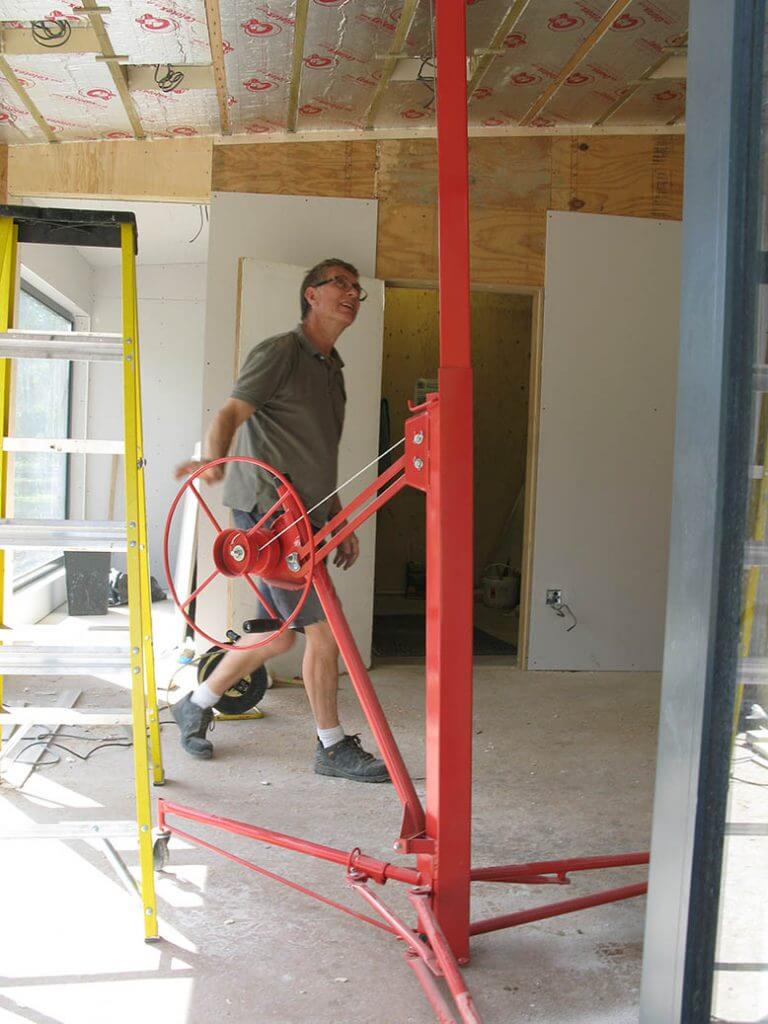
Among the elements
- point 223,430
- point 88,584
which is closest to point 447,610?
point 223,430

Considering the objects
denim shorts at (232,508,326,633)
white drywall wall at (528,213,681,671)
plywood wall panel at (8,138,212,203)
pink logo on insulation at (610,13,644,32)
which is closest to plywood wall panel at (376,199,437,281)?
white drywall wall at (528,213,681,671)

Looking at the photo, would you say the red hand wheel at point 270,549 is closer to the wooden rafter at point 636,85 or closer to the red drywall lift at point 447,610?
the red drywall lift at point 447,610

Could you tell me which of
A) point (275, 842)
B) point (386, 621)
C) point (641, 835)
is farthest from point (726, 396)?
point (386, 621)

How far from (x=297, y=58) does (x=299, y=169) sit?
113cm

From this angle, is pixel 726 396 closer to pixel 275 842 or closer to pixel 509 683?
pixel 275 842

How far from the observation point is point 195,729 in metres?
3.77

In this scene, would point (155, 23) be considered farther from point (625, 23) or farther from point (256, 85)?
point (625, 23)

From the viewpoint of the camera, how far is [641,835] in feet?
10.1

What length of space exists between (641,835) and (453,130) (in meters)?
2.25

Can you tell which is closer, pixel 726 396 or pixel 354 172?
pixel 726 396

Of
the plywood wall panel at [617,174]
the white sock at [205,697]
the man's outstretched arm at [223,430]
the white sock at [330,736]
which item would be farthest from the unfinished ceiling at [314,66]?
the white sock at [330,736]

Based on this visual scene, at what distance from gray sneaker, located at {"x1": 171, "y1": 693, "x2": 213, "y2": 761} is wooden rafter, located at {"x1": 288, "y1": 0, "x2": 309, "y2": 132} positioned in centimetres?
284

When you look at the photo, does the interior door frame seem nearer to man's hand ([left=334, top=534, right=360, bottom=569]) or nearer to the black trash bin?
man's hand ([left=334, top=534, right=360, bottom=569])

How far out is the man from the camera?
11.2ft
